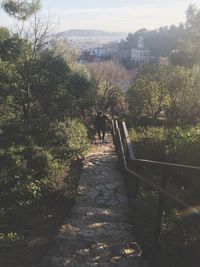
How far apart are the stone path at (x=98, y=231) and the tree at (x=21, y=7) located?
34.2 feet

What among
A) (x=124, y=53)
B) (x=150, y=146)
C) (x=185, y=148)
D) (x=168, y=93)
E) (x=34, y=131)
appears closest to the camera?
(x=185, y=148)

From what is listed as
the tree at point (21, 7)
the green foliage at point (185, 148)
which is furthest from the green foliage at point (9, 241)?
the tree at point (21, 7)

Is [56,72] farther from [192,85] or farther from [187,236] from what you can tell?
[187,236]

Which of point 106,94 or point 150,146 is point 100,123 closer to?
point 150,146

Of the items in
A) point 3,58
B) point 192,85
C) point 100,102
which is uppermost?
point 3,58

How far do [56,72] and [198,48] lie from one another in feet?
73.7

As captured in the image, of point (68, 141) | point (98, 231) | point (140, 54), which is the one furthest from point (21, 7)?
point (140, 54)

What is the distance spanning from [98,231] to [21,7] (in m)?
13.5

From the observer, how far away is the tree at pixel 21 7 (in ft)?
53.9

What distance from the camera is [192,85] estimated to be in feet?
59.3

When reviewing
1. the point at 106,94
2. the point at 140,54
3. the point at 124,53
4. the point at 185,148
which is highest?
the point at 124,53

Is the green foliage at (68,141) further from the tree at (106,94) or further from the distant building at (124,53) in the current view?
the distant building at (124,53)

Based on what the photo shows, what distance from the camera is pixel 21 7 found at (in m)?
16.6

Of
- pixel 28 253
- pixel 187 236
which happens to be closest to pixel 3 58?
pixel 28 253
